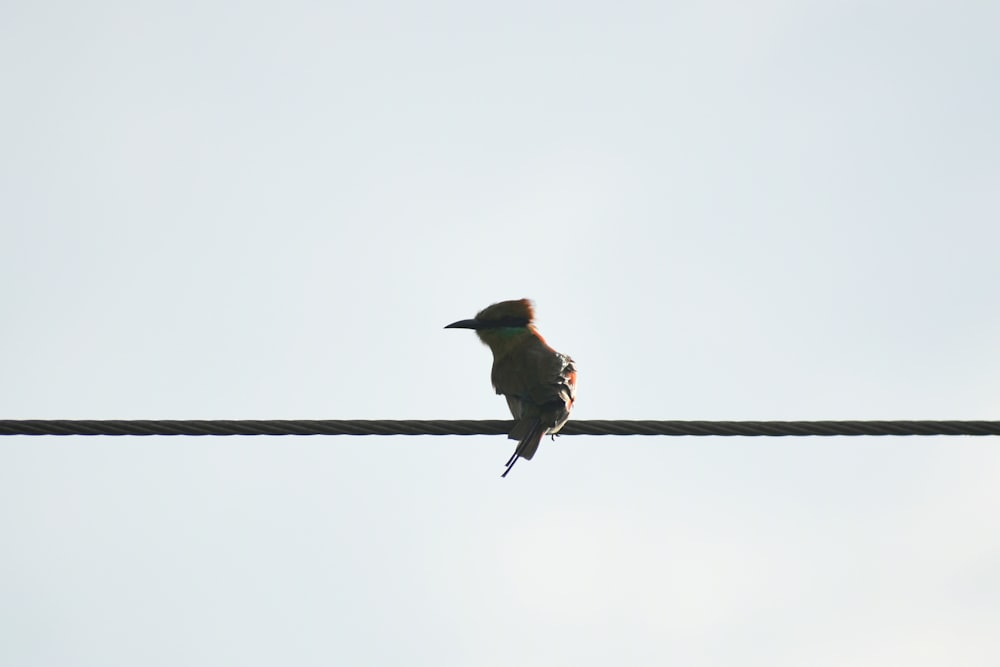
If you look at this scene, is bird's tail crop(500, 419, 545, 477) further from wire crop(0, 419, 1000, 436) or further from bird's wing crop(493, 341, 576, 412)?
wire crop(0, 419, 1000, 436)

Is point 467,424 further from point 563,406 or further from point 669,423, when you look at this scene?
point 563,406

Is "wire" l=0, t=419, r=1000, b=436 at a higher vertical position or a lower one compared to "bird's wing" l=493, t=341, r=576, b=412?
lower

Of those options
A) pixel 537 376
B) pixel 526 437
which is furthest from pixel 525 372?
pixel 526 437

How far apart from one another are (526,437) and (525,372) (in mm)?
929

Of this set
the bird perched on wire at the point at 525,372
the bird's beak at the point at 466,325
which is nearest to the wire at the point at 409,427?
the bird perched on wire at the point at 525,372

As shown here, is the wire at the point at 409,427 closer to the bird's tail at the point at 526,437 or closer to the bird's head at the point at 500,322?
the bird's tail at the point at 526,437

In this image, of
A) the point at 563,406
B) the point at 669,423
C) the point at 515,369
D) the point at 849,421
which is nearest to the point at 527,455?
the point at 563,406

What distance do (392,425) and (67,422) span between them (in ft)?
4.34

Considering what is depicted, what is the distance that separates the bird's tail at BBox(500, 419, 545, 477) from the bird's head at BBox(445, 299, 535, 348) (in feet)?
5.34

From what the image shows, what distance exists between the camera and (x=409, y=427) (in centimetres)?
503

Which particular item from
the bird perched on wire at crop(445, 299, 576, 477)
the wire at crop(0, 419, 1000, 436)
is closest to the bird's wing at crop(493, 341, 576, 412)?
the bird perched on wire at crop(445, 299, 576, 477)

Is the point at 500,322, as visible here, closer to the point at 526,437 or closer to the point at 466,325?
the point at 466,325

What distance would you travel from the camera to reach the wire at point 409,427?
186 inches

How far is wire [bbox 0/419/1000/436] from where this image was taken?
473 cm
